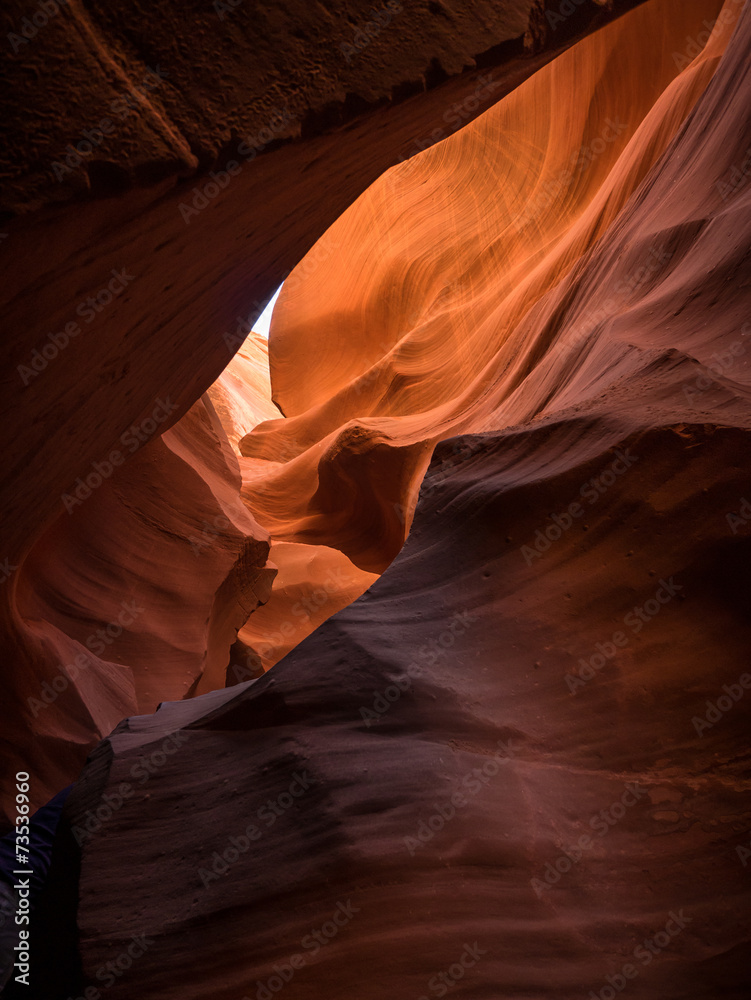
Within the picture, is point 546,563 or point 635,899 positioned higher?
point 546,563

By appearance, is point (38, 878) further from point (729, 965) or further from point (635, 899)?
point (729, 965)

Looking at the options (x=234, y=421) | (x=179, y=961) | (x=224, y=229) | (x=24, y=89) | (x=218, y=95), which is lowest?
(x=234, y=421)

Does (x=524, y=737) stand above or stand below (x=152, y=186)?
below

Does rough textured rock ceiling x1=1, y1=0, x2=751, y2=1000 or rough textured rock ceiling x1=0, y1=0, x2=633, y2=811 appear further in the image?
rough textured rock ceiling x1=1, y1=0, x2=751, y2=1000

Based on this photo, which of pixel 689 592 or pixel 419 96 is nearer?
pixel 419 96

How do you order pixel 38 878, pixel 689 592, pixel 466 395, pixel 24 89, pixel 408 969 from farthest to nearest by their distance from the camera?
1. pixel 466 395
2. pixel 38 878
3. pixel 689 592
4. pixel 408 969
5. pixel 24 89

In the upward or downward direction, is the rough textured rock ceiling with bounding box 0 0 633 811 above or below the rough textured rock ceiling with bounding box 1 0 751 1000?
above

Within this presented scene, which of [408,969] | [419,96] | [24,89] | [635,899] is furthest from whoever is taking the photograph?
[419,96]

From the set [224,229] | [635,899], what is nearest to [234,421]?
[224,229]

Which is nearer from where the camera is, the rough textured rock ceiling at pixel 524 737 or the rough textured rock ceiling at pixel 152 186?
the rough textured rock ceiling at pixel 152 186

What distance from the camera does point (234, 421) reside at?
15.7 metres

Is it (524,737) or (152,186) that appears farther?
(524,737)

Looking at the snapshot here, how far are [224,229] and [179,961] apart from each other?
200cm

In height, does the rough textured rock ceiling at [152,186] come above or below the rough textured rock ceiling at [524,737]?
above
